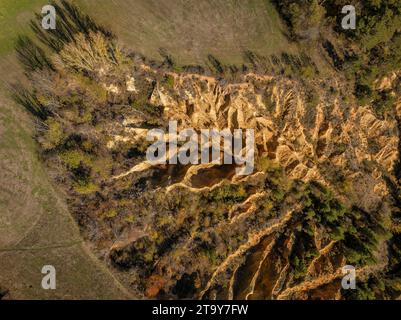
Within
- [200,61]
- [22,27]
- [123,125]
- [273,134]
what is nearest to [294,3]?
[200,61]

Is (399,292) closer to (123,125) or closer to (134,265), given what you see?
(134,265)

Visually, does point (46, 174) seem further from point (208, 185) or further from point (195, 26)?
point (195, 26)

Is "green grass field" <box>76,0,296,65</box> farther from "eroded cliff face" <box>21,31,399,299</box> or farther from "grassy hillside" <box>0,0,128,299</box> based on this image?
"grassy hillside" <box>0,0,128,299</box>

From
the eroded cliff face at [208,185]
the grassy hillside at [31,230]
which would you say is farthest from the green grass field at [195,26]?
the grassy hillside at [31,230]

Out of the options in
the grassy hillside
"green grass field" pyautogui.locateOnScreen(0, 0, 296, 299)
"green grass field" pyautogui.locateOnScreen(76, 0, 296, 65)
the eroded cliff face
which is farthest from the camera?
"green grass field" pyautogui.locateOnScreen(76, 0, 296, 65)

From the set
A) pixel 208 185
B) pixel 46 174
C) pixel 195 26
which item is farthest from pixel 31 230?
pixel 195 26

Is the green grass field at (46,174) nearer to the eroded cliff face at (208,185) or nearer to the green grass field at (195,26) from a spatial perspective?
the green grass field at (195,26)

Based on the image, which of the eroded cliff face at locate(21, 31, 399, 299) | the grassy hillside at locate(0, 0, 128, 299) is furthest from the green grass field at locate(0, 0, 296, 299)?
the eroded cliff face at locate(21, 31, 399, 299)

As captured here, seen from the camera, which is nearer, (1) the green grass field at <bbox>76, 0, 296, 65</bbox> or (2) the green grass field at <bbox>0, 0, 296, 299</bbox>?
(2) the green grass field at <bbox>0, 0, 296, 299</bbox>
